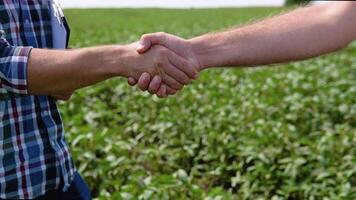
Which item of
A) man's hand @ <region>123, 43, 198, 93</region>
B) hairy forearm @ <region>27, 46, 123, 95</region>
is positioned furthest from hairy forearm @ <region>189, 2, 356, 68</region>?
hairy forearm @ <region>27, 46, 123, 95</region>

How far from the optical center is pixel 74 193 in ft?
8.35

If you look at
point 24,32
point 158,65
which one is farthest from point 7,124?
point 158,65

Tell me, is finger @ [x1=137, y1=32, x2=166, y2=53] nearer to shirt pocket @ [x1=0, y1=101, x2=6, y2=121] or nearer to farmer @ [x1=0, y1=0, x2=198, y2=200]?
farmer @ [x1=0, y1=0, x2=198, y2=200]

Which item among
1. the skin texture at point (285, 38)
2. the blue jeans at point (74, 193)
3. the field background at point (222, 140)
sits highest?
the skin texture at point (285, 38)

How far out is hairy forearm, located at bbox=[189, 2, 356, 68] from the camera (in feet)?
7.13

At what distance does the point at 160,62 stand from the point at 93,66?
24 centimetres

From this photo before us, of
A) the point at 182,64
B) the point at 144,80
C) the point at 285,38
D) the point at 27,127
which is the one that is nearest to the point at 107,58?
the point at 144,80

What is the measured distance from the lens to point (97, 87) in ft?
25.7

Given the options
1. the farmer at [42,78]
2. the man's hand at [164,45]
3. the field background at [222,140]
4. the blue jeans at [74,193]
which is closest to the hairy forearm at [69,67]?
the farmer at [42,78]

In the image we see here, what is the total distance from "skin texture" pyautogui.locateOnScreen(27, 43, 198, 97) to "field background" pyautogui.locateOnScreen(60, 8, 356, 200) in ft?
4.18

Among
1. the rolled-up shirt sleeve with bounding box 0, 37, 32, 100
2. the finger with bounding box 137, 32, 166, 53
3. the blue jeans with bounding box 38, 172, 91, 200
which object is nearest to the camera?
the rolled-up shirt sleeve with bounding box 0, 37, 32, 100

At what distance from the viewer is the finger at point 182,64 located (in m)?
2.28

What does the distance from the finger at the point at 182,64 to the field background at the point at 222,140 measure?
1.26m

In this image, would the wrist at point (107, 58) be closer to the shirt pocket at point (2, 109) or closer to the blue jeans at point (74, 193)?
the shirt pocket at point (2, 109)
